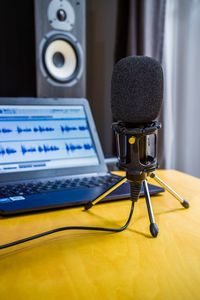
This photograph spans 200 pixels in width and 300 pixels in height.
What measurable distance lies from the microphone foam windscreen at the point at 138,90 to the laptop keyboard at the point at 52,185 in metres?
0.29

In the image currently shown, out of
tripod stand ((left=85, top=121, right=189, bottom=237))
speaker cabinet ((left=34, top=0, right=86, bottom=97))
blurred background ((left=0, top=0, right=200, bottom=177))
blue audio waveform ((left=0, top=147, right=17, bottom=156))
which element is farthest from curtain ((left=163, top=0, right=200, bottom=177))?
tripod stand ((left=85, top=121, right=189, bottom=237))

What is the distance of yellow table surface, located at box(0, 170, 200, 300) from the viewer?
1.19 ft

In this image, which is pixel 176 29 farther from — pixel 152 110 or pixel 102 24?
pixel 152 110

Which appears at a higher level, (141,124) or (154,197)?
(141,124)

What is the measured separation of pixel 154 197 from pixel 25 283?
0.42 metres

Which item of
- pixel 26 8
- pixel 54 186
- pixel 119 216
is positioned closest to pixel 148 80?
pixel 119 216

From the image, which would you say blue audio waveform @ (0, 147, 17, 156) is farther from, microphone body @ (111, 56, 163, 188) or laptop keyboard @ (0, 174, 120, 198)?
microphone body @ (111, 56, 163, 188)

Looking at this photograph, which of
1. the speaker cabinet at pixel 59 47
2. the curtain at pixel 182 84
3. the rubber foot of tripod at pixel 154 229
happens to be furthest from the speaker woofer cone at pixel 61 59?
the rubber foot of tripod at pixel 154 229

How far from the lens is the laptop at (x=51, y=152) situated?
0.74m

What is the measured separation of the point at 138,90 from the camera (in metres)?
0.50

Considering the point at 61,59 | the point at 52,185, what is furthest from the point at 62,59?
the point at 52,185

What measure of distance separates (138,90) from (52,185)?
13.9 inches

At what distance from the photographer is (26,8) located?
1.20 metres

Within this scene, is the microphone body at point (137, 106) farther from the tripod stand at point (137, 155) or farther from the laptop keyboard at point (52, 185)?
the laptop keyboard at point (52, 185)
